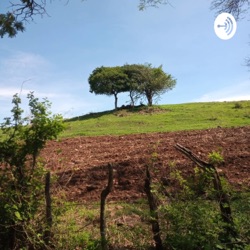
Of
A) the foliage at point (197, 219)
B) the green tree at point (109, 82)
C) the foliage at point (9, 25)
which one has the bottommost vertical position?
the foliage at point (197, 219)

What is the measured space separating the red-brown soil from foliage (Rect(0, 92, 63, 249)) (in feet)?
2.77

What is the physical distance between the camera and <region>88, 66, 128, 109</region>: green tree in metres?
49.4

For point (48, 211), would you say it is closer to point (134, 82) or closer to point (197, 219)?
point (197, 219)

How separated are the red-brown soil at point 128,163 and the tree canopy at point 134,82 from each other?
3299cm

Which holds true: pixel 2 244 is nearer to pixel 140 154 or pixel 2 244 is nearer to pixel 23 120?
pixel 23 120

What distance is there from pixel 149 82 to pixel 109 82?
5309mm

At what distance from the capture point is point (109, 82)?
1954 inches

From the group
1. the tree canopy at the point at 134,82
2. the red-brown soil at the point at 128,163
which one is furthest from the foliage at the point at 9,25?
the tree canopy at the point at 134,82

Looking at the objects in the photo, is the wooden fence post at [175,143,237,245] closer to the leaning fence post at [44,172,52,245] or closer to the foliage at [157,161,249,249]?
the foliage at [157,161,249,249]

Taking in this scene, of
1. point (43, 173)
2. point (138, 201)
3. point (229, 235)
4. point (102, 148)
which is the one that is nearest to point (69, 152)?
point (102, 148)

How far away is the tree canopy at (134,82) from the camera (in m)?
49.2

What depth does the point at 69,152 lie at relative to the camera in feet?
48.7

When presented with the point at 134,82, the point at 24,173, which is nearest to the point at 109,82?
the point at 134,82

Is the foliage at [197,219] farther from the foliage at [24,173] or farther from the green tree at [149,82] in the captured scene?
the green tree at [149,82]
